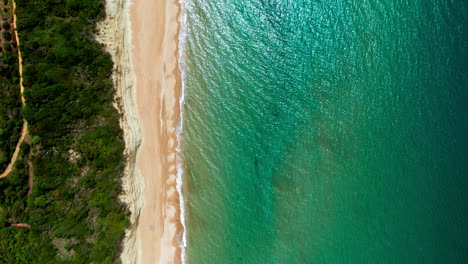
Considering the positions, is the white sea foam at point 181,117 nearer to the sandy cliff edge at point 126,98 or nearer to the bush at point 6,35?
the sandy cliff edge at point 126,98

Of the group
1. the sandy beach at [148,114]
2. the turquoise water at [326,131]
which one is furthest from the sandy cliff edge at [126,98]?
the turquoise water at [326,131]

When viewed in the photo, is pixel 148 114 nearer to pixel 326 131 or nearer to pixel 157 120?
pixel 157 120

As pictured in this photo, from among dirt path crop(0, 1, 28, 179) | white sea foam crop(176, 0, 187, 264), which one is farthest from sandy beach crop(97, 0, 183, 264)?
dirt path crop(0, 1, 28, 179)

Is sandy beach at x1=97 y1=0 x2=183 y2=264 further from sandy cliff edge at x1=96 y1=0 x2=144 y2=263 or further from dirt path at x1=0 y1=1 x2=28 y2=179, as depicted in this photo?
dirt path at x1=0 y1=1 x2=28 y2=179

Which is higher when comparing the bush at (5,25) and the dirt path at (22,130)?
the bush at (5,25)

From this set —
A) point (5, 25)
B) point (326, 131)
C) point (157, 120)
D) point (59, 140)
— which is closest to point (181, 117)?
point (157, 120)

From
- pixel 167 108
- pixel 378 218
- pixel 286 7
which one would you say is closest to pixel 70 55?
pixel 167 108
